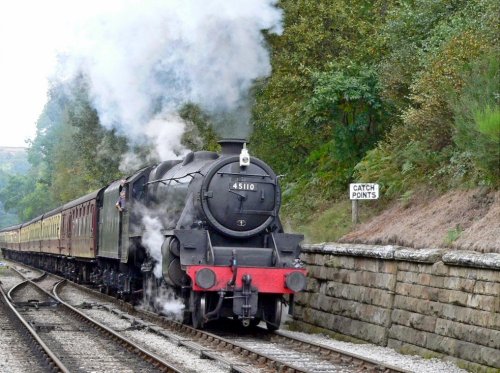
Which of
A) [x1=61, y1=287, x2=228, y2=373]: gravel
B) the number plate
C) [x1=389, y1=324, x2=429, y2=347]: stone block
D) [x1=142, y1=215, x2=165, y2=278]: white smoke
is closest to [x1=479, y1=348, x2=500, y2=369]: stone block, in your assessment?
[x1=389, y1=324, x2=429, y2=347]: stone block

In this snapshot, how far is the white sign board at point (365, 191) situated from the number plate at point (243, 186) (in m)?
1.81

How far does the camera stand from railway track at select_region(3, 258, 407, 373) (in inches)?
414

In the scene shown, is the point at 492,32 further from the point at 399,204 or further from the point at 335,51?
the point at 335,51

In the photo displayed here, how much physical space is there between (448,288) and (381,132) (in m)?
10.5

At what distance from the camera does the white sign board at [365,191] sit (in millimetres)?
14656

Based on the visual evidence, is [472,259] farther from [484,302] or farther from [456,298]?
[456,298]

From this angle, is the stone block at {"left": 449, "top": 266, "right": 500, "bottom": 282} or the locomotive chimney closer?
the stone block at {"left": 449, "top": 266, "right": 500, "bottom": 282}

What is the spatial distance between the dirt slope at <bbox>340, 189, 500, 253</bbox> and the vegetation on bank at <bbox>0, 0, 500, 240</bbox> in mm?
333

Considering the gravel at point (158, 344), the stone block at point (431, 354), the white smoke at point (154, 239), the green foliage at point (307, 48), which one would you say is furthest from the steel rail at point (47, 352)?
the green foliage at point (307, 48)

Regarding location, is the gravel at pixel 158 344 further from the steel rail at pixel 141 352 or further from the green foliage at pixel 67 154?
the green foliage at pixel 67 154

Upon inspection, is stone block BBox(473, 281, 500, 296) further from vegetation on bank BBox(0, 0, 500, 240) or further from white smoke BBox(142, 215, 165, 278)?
white smoke BBox(142, 215, 165, 278)

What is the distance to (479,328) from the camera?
10367mm

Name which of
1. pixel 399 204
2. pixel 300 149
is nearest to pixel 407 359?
pixel 399 204

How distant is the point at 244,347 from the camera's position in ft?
Result: 38.9
